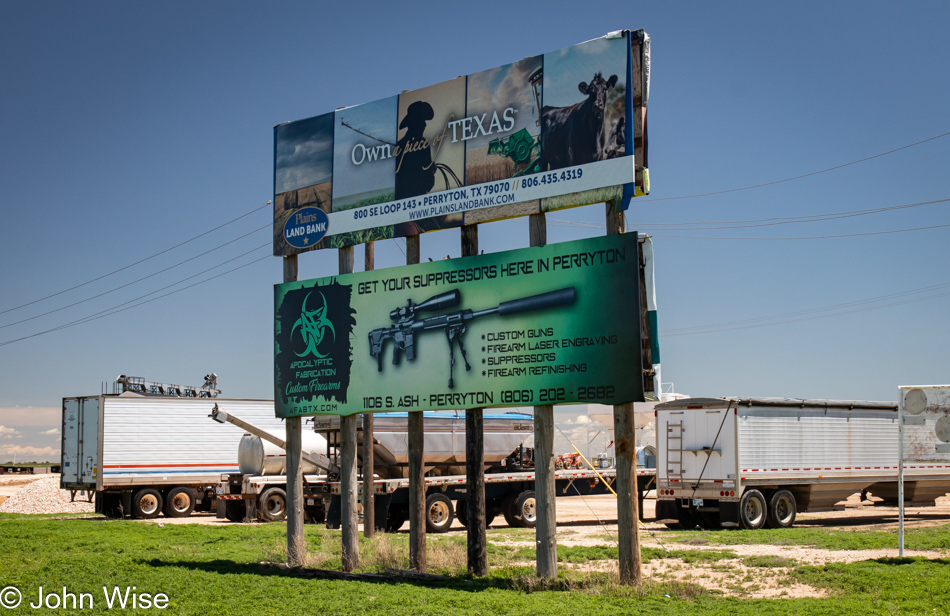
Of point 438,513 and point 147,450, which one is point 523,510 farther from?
point 147,450

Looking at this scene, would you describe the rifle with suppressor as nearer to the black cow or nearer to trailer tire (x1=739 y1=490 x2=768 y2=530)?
the black cow

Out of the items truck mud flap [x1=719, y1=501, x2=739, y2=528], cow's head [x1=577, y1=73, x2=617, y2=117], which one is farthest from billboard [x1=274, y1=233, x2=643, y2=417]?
truck mud flap [x1=719, y1=501, x2=739, y2=528]

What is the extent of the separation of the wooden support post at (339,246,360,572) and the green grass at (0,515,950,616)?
30cm

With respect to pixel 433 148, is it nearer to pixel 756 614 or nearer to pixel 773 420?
pixel 756 614

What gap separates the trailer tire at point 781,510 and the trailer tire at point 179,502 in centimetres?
1856

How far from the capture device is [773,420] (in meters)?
22.5

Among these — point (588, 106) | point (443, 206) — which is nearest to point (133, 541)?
point (443, 206)

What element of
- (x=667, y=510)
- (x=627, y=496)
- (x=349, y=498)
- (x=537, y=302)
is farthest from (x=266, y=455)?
(x=627, y=496)

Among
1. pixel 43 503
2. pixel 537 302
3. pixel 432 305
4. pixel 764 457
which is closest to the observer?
pixel 537 302

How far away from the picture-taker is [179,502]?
30078 mm

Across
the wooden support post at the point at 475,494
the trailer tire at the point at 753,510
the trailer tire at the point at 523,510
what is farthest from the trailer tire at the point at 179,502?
the wooden support post at the point at 475,494

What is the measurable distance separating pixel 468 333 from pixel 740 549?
7.88 metres

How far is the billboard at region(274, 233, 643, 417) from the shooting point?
11.6 metres

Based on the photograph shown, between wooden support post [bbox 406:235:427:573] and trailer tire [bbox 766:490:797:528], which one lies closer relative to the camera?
wooden support post [bbox 406:235:427:573]
